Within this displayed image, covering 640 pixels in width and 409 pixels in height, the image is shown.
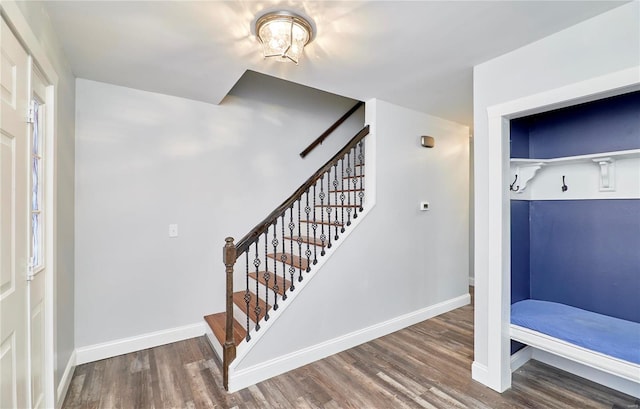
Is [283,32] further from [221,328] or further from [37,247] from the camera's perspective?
[221,328]

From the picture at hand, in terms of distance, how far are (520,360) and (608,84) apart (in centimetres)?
211

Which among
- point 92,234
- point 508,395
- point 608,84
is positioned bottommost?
point 508,395

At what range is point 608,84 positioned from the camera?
1659 millimetres

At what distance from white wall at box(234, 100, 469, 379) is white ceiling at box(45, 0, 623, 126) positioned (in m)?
0.76

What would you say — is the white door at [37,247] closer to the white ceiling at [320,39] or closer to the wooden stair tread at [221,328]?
the white ceiling at [320,39]

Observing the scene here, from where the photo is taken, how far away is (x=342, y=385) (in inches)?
87.4

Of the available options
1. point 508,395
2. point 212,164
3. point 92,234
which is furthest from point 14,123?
point 508,395

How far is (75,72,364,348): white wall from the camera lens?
2523mm

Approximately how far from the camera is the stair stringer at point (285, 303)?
2.22 meters

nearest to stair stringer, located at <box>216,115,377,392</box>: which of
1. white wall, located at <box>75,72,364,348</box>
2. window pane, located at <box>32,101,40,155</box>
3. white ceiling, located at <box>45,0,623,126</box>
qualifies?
white ceiling, located at <box>45,0,623,126</box>

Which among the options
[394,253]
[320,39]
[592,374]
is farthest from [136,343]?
[592,374]

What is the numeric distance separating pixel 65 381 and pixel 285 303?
62.3 inches

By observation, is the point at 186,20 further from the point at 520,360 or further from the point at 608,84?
the point at 520,360

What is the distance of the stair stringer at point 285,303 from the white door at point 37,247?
107cm
